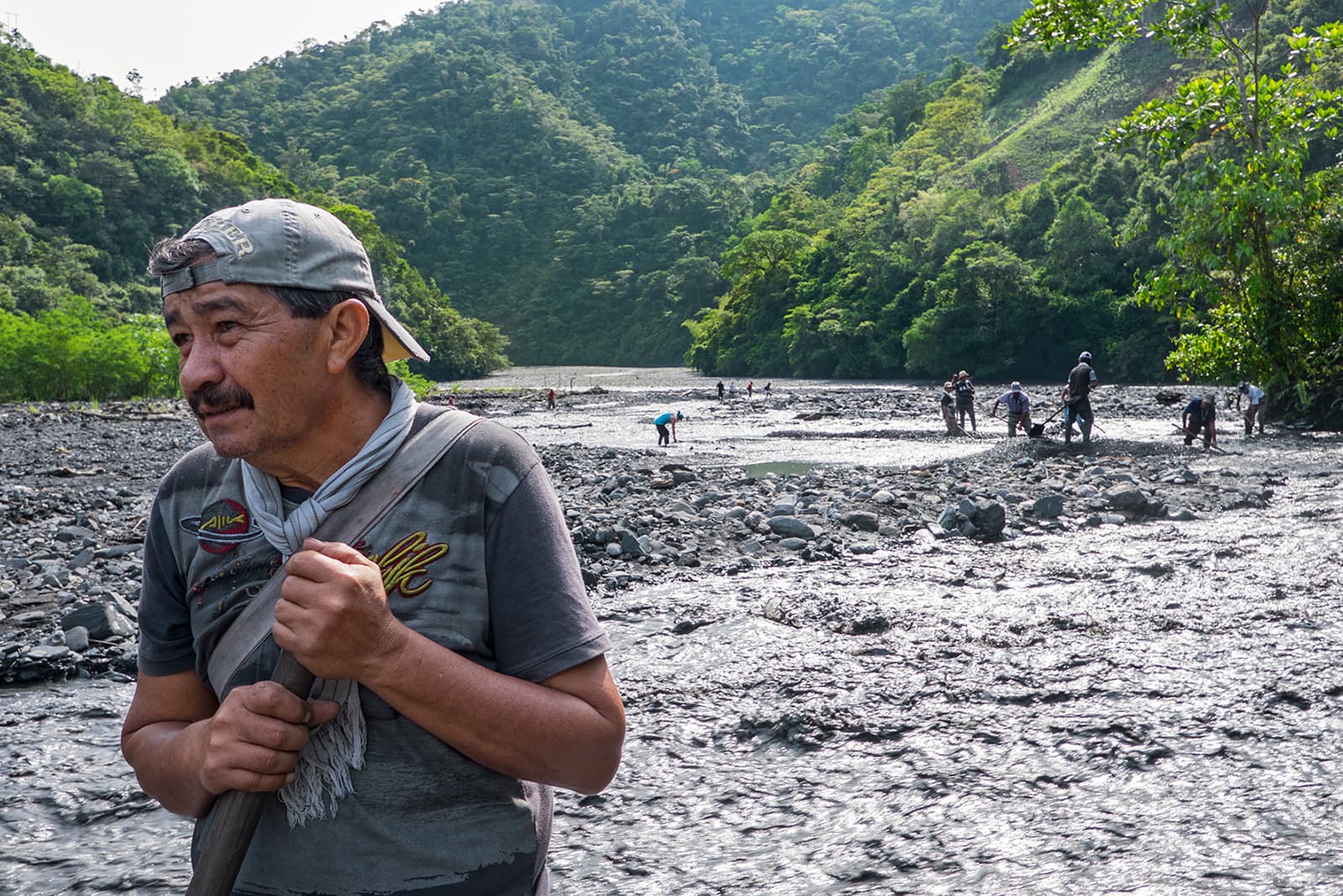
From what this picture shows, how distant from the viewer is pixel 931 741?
442 centimetres

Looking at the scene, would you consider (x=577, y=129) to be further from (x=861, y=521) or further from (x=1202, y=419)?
(x=861, y=521)

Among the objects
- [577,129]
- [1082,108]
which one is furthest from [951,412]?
[577,129]

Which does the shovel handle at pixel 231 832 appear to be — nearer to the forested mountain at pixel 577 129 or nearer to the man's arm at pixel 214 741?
the man's arm at pixel 214 741

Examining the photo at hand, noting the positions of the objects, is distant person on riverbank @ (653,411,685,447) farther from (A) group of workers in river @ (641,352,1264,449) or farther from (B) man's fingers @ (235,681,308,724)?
(B) man's fingers @ (235,681,308,724)

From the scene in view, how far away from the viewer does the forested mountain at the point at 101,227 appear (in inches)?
1475

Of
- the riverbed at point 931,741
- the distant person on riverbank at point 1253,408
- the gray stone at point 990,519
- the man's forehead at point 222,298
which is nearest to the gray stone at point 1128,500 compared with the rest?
the gray stone at point 990,519

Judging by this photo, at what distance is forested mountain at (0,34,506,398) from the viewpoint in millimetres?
37469

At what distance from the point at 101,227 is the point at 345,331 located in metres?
71.8

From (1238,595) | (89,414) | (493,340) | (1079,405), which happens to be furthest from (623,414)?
(493,340)

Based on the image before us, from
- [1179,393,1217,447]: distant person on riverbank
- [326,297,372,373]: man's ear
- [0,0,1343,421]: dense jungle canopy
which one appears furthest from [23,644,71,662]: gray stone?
[1179,393,1217,447]: distant person on riverbank

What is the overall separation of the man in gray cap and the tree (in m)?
15.0

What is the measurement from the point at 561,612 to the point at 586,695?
127 millimetres

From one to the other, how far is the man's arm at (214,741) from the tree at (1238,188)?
15.2 meters

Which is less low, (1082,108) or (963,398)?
(1082,108)
